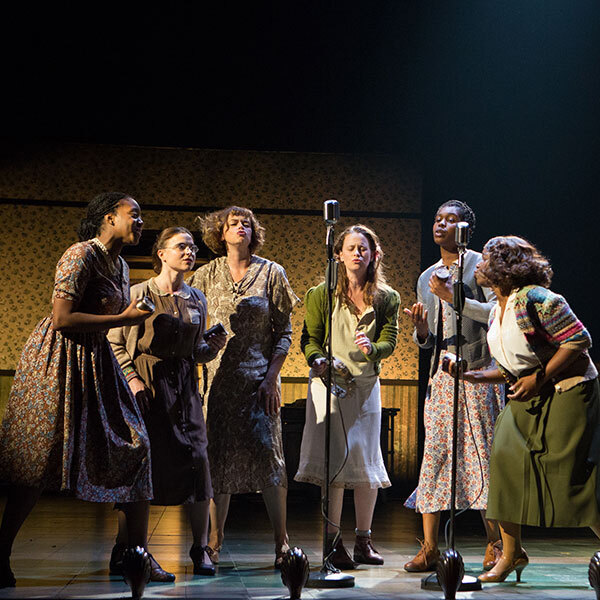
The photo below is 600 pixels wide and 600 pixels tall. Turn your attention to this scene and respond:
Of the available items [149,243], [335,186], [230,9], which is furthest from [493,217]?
[149,243]

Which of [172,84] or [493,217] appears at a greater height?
[172,84]

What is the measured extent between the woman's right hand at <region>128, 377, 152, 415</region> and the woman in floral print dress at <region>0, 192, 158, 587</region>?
269 millimetres

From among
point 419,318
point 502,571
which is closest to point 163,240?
point 419,318

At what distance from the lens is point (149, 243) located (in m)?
8.38

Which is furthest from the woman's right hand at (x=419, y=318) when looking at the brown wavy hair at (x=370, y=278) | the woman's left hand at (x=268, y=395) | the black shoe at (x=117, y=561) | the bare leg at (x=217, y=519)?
the black shoe at (x=117, y=561)

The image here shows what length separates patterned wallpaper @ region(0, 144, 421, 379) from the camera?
8.34 m

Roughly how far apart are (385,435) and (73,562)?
14.5 feet

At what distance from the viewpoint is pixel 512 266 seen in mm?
3162

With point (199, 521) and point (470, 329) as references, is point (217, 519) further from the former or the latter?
point (470, 329)

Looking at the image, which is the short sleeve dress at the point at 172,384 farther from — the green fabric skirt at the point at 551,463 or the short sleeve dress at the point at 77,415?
the green fabric skirt at the point at 551,463

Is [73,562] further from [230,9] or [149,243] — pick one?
[149,243]

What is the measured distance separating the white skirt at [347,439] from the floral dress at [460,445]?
200mm

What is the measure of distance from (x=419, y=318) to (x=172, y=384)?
1.05m

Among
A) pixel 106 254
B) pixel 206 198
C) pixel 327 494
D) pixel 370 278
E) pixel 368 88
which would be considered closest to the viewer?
pixel 327 494
